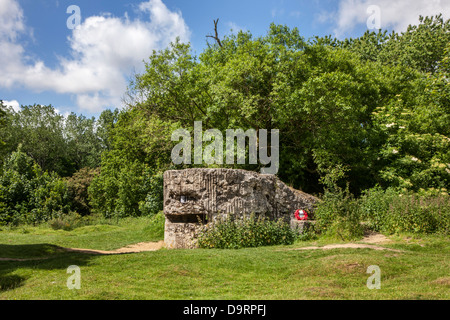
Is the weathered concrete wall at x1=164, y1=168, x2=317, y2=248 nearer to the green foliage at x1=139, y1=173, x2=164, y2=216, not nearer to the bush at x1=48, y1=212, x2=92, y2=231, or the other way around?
the bush at x1=48, y1=212, x2=92, y2=231

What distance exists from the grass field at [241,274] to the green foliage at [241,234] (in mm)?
1059

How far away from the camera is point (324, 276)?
24.0 ft

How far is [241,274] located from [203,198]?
169 inches

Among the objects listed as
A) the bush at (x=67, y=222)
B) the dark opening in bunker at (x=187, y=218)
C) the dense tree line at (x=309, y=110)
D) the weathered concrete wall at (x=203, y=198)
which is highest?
the dense tree line at (x=309, y=110)

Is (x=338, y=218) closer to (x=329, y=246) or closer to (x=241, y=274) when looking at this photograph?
(x=329, y=246)

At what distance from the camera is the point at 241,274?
7707mm

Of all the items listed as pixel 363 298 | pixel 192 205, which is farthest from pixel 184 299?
pixel 192 205

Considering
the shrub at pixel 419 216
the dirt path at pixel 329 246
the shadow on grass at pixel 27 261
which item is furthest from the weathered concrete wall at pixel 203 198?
the shrub at pixel 419 216

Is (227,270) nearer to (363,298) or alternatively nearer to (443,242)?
(363,298)

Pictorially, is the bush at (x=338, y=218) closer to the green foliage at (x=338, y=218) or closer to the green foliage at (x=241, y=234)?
the green foliage at (x=338, y=218)

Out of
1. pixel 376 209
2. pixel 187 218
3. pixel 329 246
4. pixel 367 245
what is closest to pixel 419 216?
pixel 376 209

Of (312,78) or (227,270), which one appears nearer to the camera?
(227,270)

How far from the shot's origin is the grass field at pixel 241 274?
606 cm
